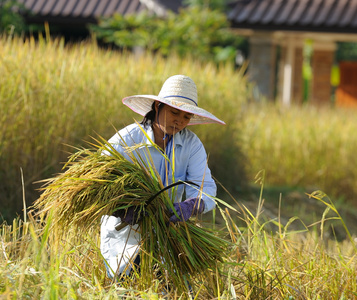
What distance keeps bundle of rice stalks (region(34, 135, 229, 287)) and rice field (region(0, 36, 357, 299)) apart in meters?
0.09

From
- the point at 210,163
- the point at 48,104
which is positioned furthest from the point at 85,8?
the point at 48,104

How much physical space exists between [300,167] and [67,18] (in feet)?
19.1

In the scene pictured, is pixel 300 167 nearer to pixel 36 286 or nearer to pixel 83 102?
pixel 83 102

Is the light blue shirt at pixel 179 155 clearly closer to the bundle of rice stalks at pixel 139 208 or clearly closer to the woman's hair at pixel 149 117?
the woman's hair at pixel 149 117

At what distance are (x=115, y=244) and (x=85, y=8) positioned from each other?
9.89m

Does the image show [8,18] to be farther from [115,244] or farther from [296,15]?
[115,244]

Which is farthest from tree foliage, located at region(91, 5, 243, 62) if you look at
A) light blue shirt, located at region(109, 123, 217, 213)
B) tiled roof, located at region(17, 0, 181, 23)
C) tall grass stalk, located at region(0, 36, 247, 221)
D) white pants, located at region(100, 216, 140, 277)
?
white pants, located at region(100, 216, 140, 277)

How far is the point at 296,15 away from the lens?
11.6 metres

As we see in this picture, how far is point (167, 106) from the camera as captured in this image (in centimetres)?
308

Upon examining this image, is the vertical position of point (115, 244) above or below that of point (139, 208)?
below

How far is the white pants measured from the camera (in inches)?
119

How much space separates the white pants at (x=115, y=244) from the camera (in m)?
3.02

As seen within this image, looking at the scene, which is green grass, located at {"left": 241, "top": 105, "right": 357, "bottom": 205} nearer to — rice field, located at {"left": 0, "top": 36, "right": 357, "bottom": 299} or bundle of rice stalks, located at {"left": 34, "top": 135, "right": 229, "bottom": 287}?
rice field, located at {"left": 0, "top": 36, "right": 357, "bottom": 299}

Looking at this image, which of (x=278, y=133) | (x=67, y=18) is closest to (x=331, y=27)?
(x=278, y=133)
